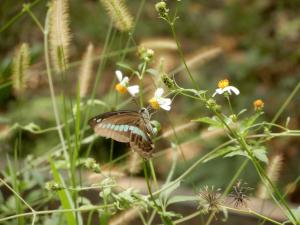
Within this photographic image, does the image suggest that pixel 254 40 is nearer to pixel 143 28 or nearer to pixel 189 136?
pixel 143 28

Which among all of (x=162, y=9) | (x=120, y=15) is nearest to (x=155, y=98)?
(x=162, y=9)

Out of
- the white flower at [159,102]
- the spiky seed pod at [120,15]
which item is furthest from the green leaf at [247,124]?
the spiky seed pod at [120,15]

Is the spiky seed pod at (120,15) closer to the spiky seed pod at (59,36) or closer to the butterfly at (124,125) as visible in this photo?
the spiky seed pod at (59,36)

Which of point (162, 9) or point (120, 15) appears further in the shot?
point (120, 15)

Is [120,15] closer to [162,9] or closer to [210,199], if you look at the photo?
[162,9]

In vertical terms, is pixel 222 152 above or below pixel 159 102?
below

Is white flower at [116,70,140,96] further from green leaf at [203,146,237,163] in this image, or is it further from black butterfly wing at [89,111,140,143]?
green leaf at [203,146,237,163]

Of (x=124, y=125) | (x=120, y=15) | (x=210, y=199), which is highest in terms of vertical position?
(x=120, y=15)

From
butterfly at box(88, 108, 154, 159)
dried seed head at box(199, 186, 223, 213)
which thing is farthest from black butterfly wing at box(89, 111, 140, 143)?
dried seed head at box(199, 186, 223, 213)

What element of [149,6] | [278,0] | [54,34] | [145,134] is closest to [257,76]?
[278,0]
